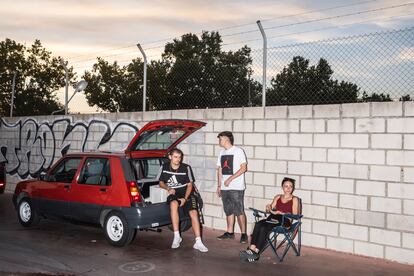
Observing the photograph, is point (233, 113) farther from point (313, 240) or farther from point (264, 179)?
point (313, 240)

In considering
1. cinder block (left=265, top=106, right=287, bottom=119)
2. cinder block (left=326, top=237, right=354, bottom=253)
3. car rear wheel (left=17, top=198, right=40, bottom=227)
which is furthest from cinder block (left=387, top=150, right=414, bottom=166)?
car rear wheel (left=17, top=198, right=40, bottom=227)

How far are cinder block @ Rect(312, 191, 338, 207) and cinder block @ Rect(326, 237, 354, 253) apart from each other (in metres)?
0.55

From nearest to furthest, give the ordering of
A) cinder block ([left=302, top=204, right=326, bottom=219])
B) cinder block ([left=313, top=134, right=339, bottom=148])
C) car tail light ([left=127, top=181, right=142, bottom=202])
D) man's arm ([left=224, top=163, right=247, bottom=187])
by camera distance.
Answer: car tail light ([left=127, top=181, right=142, bottom=202]) < cinder block ([left=313, top=134, right=339, bottom=148]) < cinder block ([left=302, top=204, right=326, bottom=219]) < man's arm ([left=224, top=163, right=247, bottom=187])

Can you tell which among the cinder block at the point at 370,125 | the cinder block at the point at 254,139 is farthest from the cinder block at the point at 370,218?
the cinder block at the point at 254,139

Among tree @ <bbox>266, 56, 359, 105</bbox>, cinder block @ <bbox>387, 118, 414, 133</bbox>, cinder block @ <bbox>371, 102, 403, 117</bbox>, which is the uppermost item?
tree @ <bbox>266, 56, 359, 105</bbox>

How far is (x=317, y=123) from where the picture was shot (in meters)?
7.21

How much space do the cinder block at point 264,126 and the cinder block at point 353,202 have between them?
66.5 inches

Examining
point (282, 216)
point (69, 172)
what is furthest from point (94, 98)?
point (282, 216)

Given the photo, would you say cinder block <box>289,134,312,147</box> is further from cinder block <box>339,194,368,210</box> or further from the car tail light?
the car tail light

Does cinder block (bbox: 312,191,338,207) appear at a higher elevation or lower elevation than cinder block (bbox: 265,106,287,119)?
lower

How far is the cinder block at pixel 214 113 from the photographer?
856cm

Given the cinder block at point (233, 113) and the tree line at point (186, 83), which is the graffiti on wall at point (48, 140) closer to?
the tree line at point (186, 83)

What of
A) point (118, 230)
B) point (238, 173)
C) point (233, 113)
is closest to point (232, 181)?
point (238, 173)

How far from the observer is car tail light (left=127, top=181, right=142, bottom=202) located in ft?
→ 22.3
